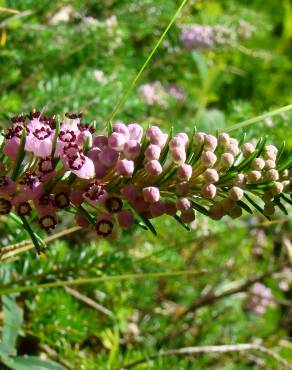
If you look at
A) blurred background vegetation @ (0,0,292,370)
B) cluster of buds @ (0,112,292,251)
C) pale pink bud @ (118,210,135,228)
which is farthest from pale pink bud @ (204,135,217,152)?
blurred background vegetation @ (0,0,292,370)

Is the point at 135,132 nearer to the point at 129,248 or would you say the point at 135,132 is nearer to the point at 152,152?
the point at 152,152

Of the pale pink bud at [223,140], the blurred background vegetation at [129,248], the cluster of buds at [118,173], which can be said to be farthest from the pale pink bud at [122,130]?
the blurred background vegetation at [129,248]

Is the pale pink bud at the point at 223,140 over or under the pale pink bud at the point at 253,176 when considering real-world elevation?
over

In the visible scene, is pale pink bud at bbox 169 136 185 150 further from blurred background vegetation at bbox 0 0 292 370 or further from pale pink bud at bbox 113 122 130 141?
blurred background vegetation at bbox 0 0 292 370

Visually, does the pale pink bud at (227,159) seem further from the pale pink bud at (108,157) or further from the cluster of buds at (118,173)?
the pale pink bud at (108,157)

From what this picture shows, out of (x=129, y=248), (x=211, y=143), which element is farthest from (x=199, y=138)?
(x=129, y=248)

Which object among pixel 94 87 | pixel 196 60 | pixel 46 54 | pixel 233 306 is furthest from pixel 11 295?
pixel 196 60
